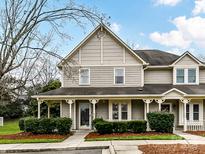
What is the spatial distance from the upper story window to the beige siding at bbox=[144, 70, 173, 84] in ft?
2.70

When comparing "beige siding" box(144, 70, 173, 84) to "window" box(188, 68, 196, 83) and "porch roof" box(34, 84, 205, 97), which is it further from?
"window" box(188, 68, 196, 83)

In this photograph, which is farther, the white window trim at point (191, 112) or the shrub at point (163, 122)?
the white window trim at point (191, 112)

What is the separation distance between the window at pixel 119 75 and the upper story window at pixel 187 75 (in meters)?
4.59

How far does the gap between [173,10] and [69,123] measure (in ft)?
33.7

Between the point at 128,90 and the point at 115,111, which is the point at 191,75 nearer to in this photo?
the point at 128,90

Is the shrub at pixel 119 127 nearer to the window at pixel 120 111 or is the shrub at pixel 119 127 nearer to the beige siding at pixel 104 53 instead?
the window at pixel 120 111

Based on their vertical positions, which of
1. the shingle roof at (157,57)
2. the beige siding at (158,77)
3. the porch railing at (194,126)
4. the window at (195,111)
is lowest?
the porch railing at (194,126)

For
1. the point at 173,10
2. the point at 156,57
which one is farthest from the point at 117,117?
the point at 173,10

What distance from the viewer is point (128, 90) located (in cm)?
2561

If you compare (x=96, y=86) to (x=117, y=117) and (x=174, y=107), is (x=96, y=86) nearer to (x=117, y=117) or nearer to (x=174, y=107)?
(x=117, y=117)

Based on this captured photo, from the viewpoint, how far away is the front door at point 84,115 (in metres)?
26.5

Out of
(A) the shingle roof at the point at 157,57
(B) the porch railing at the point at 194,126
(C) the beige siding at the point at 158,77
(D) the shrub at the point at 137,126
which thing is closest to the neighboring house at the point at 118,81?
(C) the beige siding at the point at 158,77

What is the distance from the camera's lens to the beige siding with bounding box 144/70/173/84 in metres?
27.9

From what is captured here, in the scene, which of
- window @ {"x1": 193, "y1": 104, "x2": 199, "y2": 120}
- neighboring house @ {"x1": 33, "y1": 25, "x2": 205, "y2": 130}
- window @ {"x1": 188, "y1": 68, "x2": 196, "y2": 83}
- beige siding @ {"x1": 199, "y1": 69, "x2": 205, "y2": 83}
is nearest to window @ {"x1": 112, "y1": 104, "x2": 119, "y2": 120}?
neighboring house @ {"x1": 33, "y1": 25, "x2": 205, "y2": 130}
